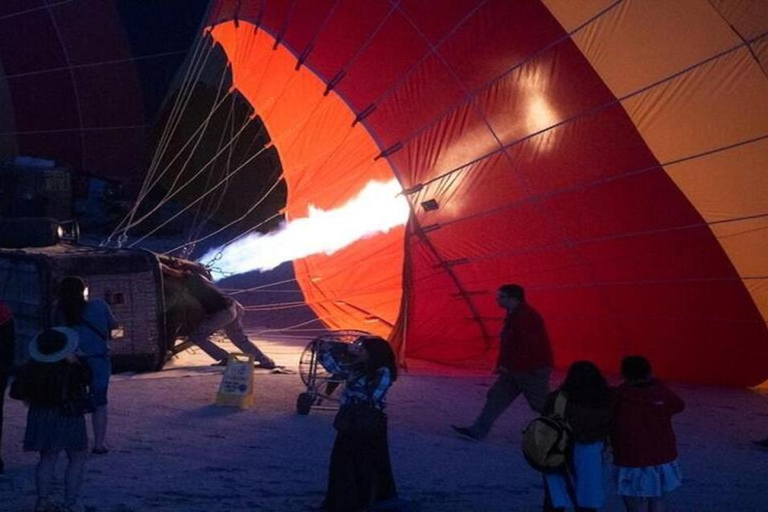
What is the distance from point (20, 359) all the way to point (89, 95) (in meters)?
6.60

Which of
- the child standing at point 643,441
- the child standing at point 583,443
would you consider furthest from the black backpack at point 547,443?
the child standing at point 643,441

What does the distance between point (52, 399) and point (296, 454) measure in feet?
6.33

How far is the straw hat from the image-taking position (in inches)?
203

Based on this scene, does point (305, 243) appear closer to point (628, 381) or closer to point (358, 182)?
point (358, 182)

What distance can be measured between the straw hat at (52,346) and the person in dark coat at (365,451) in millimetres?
1304

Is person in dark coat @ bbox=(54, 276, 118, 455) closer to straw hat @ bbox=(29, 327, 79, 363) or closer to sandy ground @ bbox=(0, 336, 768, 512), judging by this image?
sandy ground @ bbox=(0, 336, 768, 512)

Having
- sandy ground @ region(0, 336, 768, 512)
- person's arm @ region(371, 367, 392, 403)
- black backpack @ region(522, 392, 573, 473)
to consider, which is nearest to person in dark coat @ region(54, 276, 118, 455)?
sandy ground @ region(0, 336, 768, 512)

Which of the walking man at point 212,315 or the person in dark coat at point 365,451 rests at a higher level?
the walking man at point 212,315

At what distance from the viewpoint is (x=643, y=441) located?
5.24 meters

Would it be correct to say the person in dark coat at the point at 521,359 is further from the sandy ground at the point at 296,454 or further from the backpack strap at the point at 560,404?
the backpack strap at the point at 560,404

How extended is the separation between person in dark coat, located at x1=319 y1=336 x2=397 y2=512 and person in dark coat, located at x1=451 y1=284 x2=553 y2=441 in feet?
6.02

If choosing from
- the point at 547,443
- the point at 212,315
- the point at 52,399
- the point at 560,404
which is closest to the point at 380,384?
the point at 560,404

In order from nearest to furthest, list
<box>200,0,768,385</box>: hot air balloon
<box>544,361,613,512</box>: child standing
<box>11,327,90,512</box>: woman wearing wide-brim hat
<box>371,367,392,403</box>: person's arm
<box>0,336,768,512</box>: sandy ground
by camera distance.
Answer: <box>544,361,613,512</box>: child standing
<box>11,327,90,512</box>: woman wearing wide-brim hat
<box>371,367,392,403</box>: person's arm
<box>0,336,768,512</box>: sandy ground
<box>200,0,768,385</box>: hot air balloon

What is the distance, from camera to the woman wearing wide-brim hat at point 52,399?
16.9ft
